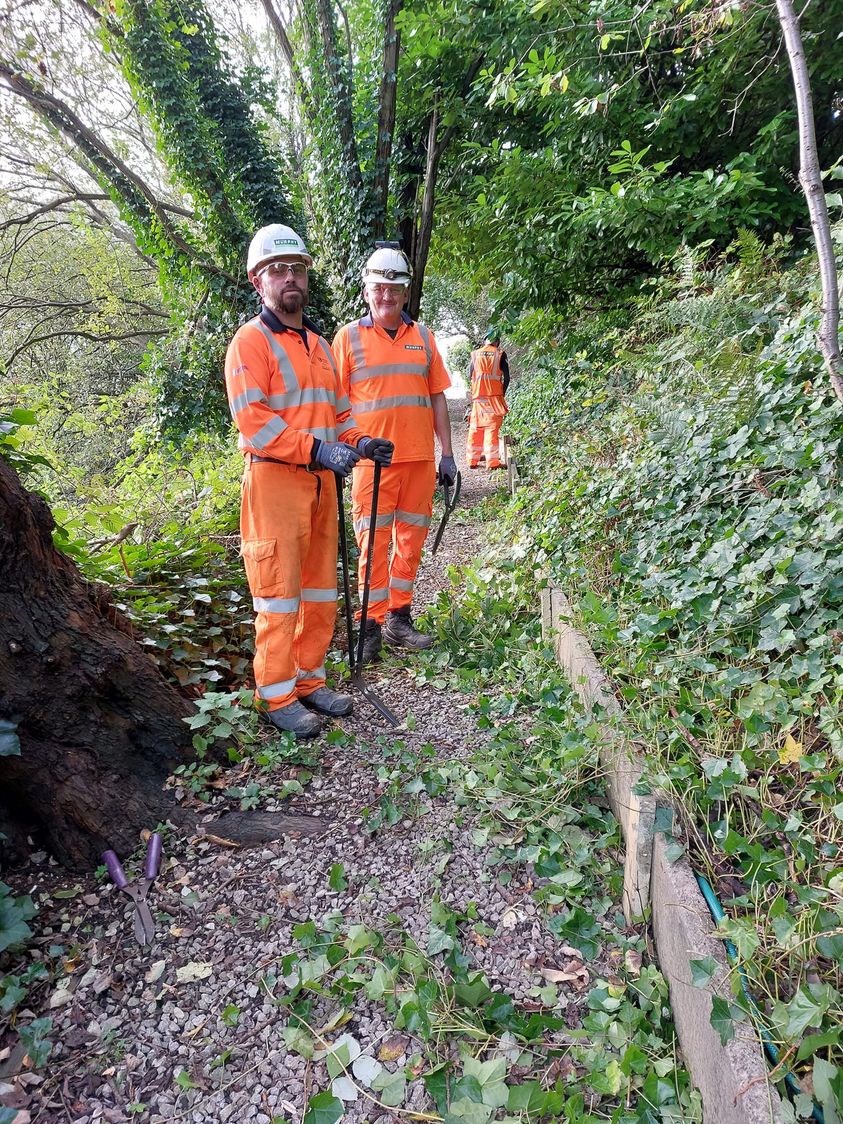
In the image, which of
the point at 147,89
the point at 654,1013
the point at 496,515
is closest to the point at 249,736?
the point at 654,1013

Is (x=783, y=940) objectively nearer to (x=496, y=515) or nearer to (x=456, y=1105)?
(x=456, y=1105)

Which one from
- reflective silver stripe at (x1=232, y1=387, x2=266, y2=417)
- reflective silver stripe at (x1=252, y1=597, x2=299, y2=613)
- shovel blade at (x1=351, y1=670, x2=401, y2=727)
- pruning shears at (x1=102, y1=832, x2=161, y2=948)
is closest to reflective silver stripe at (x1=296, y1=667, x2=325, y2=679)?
shovel blade at (x1=351, y1=670, x2=401, y2=727)

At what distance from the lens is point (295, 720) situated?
290 centimetres

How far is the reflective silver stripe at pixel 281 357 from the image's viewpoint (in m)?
2.80

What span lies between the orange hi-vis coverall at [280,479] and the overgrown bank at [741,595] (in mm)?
1401

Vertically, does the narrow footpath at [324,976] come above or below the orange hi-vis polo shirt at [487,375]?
below

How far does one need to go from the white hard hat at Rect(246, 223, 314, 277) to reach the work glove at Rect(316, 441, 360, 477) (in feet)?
2.87

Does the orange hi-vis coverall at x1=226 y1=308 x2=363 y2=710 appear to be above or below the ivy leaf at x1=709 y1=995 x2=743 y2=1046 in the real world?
above

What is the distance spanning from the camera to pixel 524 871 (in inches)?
84.0

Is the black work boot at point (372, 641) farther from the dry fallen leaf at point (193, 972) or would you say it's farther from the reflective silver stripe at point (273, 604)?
the dry fallen leaf at point (193, 972)

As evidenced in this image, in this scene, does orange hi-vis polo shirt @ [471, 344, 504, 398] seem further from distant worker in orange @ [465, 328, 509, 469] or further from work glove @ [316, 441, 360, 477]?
work glove @ [316, 441, 360, 477]

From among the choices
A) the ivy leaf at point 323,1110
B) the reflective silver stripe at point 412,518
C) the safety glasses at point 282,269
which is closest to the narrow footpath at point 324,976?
the ivy leaf at point 323,1110

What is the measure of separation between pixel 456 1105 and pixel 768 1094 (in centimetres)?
67

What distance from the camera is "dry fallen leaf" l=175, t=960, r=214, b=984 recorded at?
183cm
